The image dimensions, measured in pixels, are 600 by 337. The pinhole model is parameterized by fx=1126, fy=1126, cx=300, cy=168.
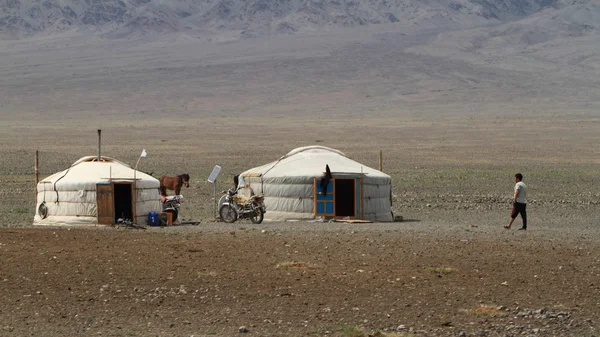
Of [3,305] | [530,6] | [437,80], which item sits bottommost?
[3,305]

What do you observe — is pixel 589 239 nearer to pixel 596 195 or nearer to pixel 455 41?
pixel 596 195

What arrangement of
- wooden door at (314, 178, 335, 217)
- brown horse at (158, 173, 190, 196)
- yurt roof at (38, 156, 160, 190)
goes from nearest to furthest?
1. yurt roof at (38, 156, 160, 190)
2. wooden door at (314, 178, 335, 217)
3. brown horse at (158, 173, 190, 196)

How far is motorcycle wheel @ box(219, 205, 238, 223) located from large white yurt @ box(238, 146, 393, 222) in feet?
3.87

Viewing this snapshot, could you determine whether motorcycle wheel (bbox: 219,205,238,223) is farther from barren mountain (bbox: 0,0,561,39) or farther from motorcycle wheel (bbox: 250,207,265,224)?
barren mountain (bbox: 0,0,561,39)

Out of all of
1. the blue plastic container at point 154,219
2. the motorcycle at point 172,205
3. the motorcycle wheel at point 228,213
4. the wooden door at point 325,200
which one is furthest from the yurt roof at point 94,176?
the wooden door at point 325,200

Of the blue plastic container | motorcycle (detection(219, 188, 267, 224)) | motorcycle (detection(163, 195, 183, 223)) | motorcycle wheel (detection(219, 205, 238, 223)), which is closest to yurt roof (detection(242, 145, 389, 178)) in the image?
motorcycle (detection(219, 188, 267, 224))

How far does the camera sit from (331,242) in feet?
48.8

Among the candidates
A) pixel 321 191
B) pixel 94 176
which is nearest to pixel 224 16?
pixel 321 191

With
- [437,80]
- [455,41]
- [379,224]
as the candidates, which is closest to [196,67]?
[437,80]

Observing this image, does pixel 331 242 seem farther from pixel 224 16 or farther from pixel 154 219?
pixel 224 16

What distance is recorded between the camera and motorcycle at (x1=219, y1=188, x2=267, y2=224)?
62.9 ft

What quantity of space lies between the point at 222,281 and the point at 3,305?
2.31m

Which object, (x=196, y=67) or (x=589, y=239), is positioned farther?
(x=196, y=67)

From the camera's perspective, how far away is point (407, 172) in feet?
112
